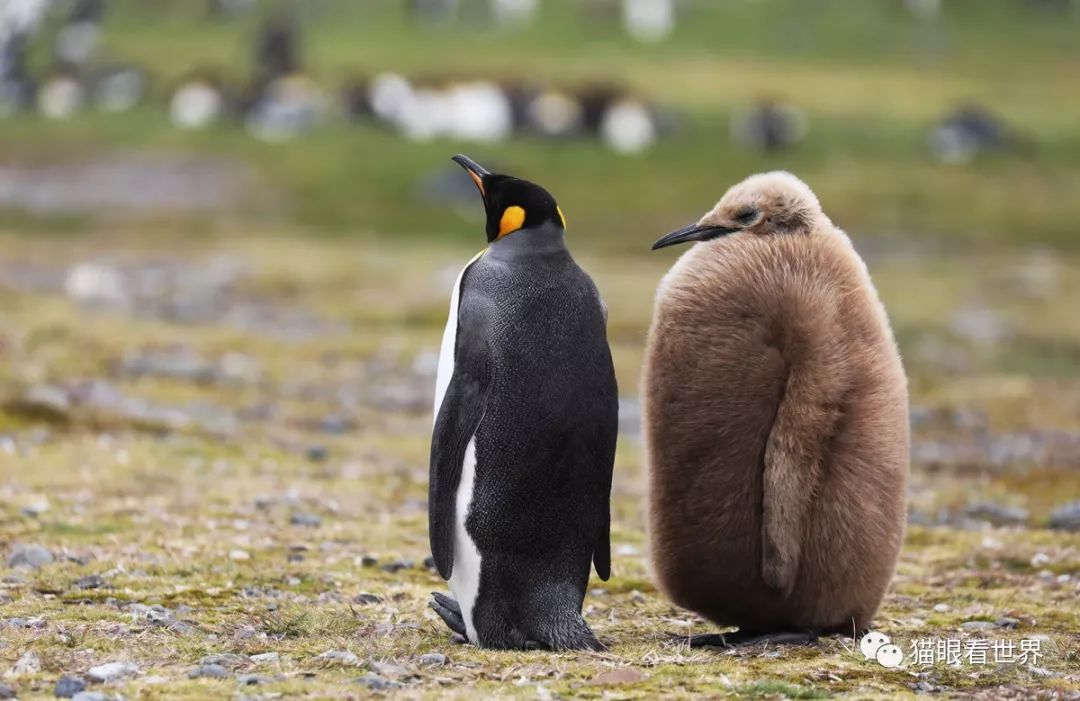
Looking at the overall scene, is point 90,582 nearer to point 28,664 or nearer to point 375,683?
point 28,664

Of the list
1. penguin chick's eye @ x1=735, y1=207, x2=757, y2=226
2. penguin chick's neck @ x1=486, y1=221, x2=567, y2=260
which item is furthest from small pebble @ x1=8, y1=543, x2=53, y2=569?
penguin chick's eye @ x1=735, y1=207, x2=757, y2=226

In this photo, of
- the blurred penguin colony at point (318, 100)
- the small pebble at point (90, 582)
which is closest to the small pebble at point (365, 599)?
the small pebble at point (90, 582)

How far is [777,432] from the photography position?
20.3 feet

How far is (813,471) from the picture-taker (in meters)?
6.23

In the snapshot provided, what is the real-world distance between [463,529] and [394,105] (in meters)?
43.6

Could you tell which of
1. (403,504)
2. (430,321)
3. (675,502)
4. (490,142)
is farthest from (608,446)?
(490,142)

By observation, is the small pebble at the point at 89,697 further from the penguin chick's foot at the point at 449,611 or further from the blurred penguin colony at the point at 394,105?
the blurred penguin colony at the point at 394,105

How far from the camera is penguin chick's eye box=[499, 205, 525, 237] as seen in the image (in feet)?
21.9

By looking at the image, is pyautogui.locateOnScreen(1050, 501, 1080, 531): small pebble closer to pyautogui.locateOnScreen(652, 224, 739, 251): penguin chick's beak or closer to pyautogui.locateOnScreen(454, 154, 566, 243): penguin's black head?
pyautogui.locateOnScreen(652, 224, 739, 251): penguin chick's beak

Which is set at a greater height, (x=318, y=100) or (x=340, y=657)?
(x=318, y=100)

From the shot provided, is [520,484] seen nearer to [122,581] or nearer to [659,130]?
[122,581]

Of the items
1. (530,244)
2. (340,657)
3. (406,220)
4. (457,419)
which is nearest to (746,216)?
(530,244)

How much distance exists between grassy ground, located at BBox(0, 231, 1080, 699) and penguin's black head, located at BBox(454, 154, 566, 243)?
185 cm

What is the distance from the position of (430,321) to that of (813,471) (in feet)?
58.4
